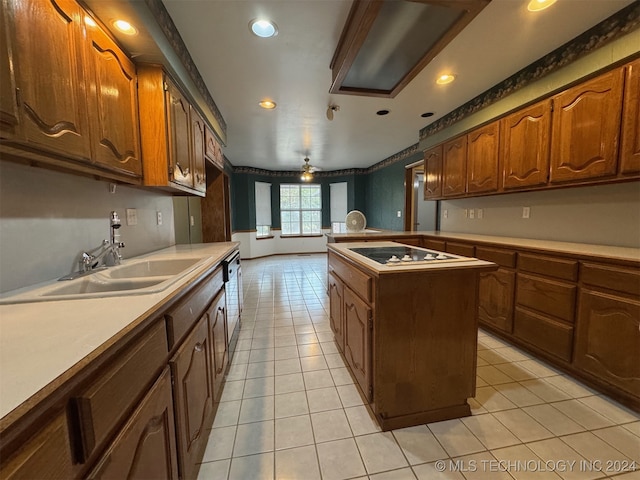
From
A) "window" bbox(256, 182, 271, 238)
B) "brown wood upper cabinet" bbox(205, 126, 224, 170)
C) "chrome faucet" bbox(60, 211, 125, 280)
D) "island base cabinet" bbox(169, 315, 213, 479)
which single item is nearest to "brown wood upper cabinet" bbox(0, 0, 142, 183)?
"chrome faucet" bbox(60, 211, 125, 280)

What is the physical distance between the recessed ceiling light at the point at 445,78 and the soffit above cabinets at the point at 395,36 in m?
0.87

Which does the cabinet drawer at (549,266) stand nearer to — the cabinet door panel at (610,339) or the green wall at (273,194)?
the cabinet door panel at (610,339)

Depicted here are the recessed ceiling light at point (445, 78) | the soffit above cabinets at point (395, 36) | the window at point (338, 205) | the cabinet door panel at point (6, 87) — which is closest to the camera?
the cabinet door panel at point (6, 87)

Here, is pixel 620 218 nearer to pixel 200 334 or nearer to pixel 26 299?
pixel 200 334

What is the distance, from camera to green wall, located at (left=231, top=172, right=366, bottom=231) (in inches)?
253

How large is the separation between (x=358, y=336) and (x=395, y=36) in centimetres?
175

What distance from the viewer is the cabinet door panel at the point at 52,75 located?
33.9 inches

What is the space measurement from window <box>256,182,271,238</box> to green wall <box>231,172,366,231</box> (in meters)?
0.11

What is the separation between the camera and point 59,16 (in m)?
1.01

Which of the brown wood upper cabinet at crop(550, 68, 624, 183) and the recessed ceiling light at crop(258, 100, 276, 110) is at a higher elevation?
the recessed ceiling light at crop(258, 100, 276, 110)

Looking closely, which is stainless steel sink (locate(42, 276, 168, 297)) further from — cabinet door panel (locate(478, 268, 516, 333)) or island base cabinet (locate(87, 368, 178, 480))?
cabinet door panel (locate(478, 268, 516, 333))

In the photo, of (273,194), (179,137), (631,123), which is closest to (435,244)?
(631,123)

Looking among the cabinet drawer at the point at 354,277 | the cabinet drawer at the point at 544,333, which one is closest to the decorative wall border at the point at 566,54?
the cabinet drawer at the point at 544,333

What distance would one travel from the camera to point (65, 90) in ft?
3.37
